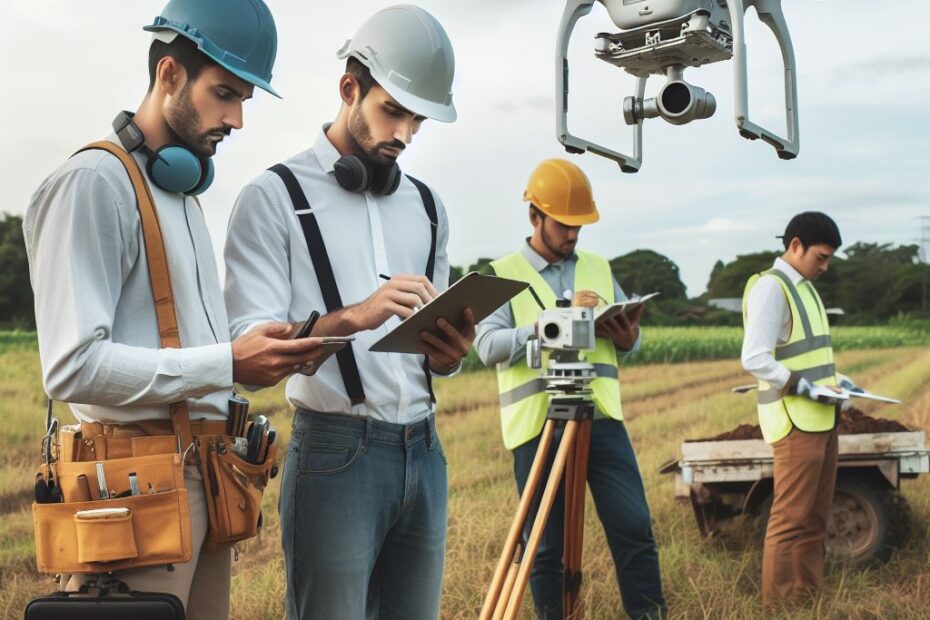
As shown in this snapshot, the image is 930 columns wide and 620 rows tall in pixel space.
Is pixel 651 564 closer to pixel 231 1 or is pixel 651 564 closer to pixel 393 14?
pixel 393 14

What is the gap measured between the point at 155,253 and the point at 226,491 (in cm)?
47

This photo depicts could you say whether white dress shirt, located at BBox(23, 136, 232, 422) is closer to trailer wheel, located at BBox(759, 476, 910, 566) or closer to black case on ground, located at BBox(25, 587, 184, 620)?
black case on ground, located at BBox(25, 587, 184, 620)

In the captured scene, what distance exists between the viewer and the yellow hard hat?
14.1 ft

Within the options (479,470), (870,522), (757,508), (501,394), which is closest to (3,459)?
(479,470)

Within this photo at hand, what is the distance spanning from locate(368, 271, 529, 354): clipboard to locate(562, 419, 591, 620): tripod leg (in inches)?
43.2

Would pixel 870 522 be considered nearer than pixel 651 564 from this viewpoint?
No

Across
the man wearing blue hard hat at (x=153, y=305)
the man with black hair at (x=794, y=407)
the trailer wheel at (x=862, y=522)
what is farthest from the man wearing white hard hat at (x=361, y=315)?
→ the trailer wheel at (x=862, y=522)

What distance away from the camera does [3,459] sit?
271 inches

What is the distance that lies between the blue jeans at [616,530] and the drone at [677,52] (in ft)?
4.52

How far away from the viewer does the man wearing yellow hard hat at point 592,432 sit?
4004 mm

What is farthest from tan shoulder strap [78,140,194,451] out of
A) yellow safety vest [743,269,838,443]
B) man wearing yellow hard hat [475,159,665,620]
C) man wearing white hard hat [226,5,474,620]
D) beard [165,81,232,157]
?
yellow safety vest [743,269,838,443]

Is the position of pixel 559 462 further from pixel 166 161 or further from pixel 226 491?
pixel 166 161

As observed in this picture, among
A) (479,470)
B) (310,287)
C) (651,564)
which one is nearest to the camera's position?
(310,287)

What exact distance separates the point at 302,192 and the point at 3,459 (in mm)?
5193
